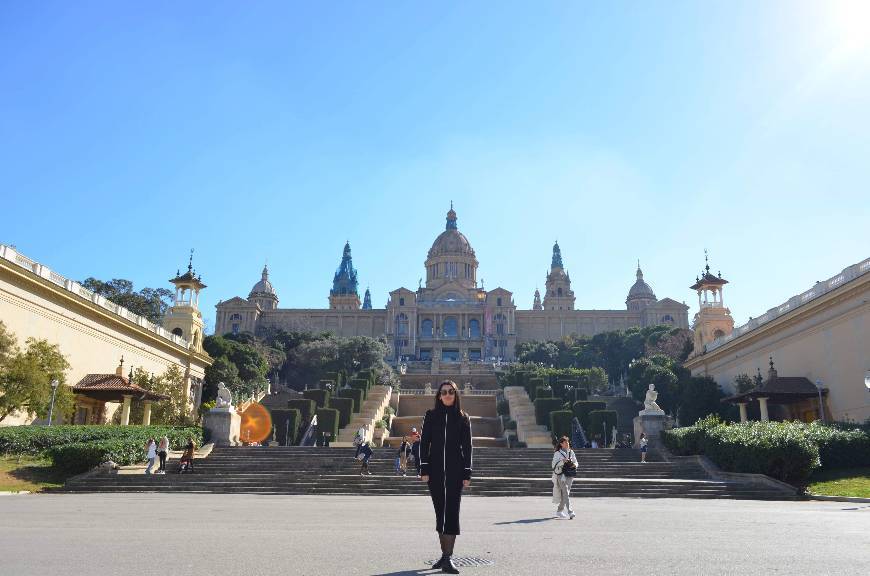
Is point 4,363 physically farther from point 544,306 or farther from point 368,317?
point 544,306

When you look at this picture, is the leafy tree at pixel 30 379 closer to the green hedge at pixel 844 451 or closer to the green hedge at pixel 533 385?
the green hedge at pixel 844 451

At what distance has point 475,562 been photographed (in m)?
7.08

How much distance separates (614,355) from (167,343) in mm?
58459

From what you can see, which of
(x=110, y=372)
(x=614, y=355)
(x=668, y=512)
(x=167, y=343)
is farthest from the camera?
(x=614, y=355)

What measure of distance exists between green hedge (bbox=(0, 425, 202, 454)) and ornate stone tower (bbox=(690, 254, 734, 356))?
38727mm

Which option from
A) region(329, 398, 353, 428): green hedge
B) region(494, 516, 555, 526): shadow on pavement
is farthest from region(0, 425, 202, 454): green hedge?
region(494, 516, 555, 526): shadow on pavement

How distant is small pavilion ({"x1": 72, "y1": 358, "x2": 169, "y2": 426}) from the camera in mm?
33812

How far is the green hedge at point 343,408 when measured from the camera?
136 feet

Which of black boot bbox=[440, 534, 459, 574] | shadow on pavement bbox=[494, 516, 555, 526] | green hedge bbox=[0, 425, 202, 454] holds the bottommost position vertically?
shadow on pavement bbox=[494, 516, 555, 526]

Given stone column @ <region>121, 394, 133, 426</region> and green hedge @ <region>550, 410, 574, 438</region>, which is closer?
stone column @ <region>121, 394, 133, 426</region>

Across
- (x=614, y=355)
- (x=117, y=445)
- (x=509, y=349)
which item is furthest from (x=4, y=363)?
(x=509, y=349)

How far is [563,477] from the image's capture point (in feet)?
42.2

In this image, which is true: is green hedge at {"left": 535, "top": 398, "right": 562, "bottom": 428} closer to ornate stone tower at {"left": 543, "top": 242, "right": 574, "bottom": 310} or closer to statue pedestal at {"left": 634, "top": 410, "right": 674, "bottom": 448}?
statue pedestal at {"left": 634, "top": 410, "right": 674, "bottom": 448}

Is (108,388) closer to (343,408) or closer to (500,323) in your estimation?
(343,408)
